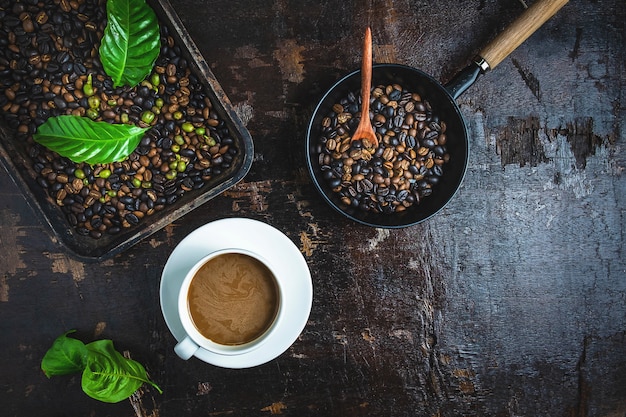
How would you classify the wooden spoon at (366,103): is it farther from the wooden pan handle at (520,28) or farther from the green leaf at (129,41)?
the green leaf at (129,41)

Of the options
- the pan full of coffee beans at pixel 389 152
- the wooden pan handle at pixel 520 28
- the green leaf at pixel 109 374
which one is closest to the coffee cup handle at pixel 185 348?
the green leaf at pixel 109 374

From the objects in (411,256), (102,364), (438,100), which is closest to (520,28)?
(438,100)

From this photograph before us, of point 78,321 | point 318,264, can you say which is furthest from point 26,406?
point 318,264

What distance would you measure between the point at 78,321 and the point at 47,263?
175 millimetres

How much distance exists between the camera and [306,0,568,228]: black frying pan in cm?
137

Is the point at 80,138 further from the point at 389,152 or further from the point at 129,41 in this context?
the point at 389,152

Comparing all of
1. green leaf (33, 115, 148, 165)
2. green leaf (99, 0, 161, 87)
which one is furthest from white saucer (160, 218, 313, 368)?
green leaf (99, 0, 161, 87)

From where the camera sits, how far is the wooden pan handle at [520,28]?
1374mm

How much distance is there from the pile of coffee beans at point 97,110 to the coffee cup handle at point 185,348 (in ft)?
1.26

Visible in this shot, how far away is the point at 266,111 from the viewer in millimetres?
1500

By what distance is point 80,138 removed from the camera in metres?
1.24

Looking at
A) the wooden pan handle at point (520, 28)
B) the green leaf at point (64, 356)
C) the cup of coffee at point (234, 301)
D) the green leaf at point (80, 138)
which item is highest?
the wooden pan handle at point (520, 28)

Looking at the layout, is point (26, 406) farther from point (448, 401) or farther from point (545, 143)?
point (545, 143)

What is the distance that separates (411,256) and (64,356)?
0.92 meters
